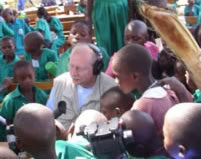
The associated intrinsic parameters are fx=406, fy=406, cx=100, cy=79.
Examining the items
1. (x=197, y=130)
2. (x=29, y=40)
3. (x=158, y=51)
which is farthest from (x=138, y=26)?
(x=197, y=130)

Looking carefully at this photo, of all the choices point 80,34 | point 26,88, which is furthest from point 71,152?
point 80,34

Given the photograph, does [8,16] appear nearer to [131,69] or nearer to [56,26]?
[56,26]

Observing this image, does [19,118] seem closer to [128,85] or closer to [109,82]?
[128,85]

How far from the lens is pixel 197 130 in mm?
1476

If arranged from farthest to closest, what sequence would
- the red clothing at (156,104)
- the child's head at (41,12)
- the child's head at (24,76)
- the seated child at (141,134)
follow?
the child's head at (41,12) → the child's head at (24,76) → the red clothing at (156,104) → the seated child at (141,134)

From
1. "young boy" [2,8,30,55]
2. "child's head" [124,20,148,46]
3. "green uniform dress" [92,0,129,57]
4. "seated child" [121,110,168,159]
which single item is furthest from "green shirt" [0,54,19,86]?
"young boy" [2,8,30,55]

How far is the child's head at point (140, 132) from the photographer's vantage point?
1651 millimetres

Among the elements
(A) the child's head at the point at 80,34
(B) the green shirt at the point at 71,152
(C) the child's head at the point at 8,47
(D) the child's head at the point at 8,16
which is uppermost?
(A) the child's head at the point at 80,34

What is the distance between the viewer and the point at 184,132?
1.49 m

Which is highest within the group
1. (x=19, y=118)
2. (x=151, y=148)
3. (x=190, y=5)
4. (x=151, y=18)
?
(x=151, y=18)

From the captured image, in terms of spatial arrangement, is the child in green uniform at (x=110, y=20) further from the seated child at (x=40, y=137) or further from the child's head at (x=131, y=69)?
the seated child at (x=40, y=137)

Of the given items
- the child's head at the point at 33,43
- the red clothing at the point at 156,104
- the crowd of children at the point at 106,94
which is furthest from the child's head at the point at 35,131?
the child's head at the point at 33,43

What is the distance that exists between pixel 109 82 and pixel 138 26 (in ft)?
2.82

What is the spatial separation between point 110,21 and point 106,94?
1.99 meters
